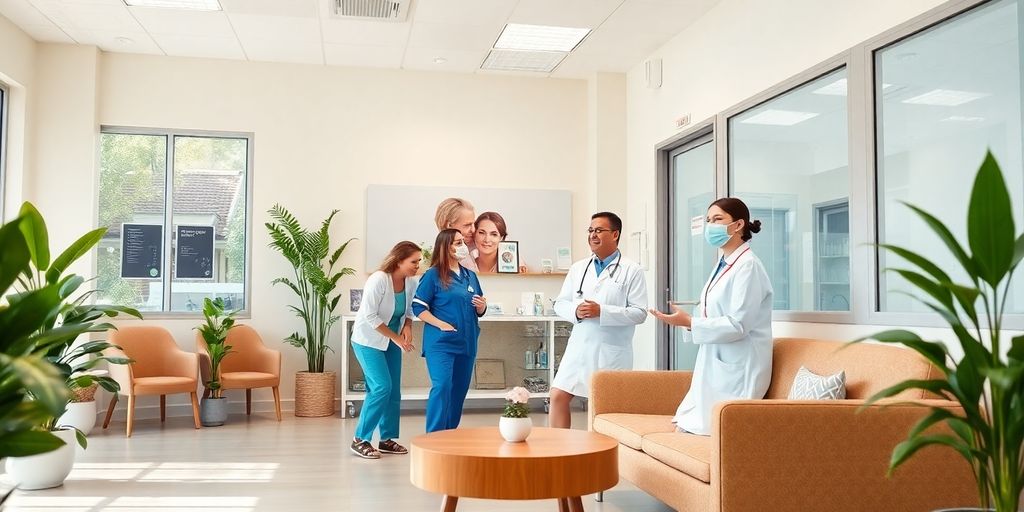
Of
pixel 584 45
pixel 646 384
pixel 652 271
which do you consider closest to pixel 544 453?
pixel 646 384

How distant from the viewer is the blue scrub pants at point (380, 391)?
536 cm

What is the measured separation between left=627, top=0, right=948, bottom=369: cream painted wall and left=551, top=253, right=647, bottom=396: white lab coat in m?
0.94

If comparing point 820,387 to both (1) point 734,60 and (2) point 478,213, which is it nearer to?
(1) point 734,60

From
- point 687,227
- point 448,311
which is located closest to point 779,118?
point 687,227

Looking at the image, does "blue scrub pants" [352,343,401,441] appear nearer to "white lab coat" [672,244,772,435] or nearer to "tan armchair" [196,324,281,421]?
"tan armchair" [196,324,281,421]

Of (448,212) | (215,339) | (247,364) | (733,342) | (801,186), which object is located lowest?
(247,364)

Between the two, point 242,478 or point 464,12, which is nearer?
point 242,478

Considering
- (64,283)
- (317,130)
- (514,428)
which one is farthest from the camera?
(317,130)

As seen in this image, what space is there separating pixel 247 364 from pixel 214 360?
22.2 inches

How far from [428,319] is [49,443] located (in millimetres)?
3371

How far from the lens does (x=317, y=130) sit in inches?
308

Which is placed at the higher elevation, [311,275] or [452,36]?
[452,36]

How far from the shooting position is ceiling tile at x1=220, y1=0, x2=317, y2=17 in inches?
243

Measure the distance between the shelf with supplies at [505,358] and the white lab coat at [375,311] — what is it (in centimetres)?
229
